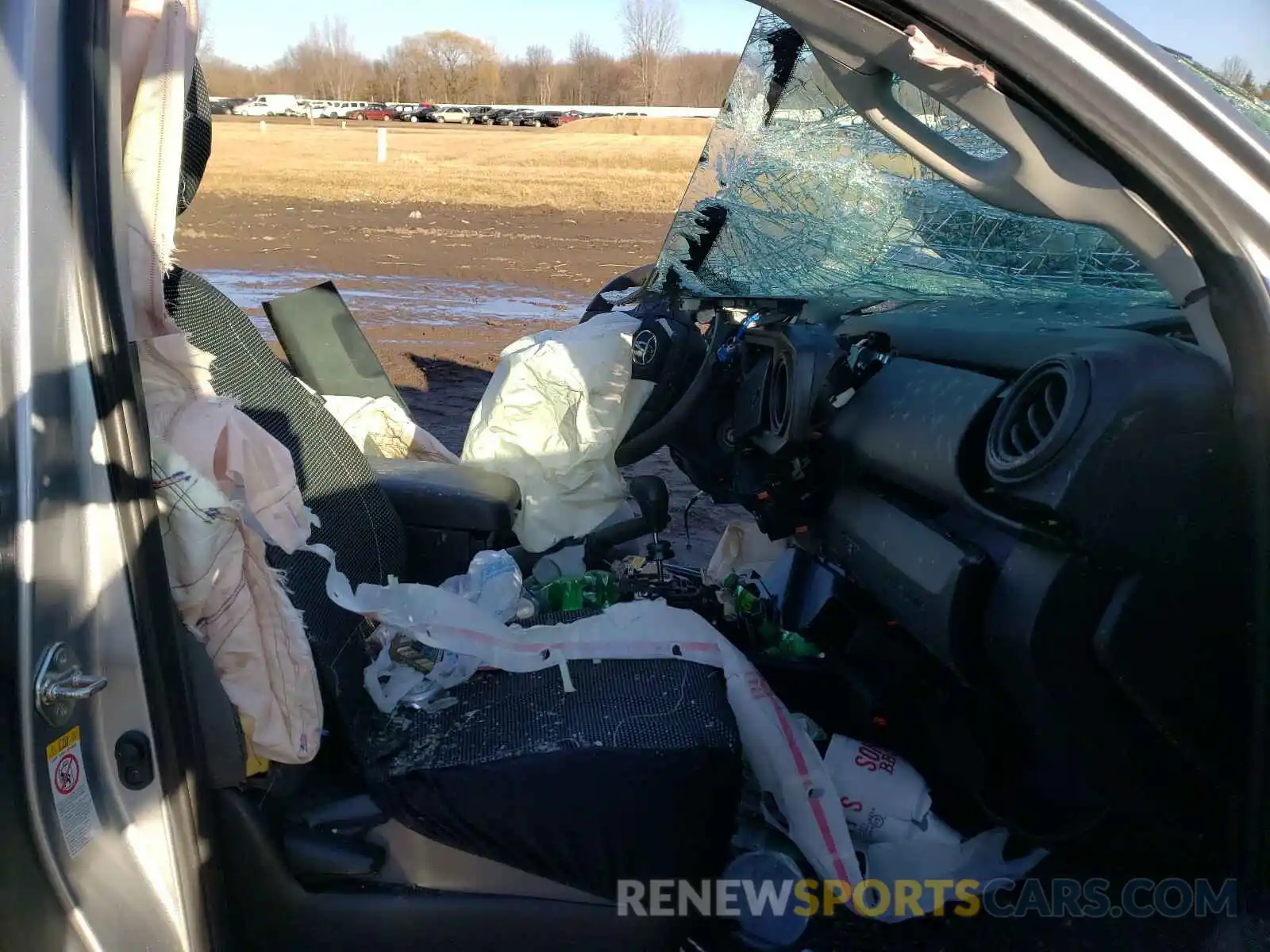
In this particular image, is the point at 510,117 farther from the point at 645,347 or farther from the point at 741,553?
the point at 741,553

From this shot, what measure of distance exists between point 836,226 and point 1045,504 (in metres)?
1.33

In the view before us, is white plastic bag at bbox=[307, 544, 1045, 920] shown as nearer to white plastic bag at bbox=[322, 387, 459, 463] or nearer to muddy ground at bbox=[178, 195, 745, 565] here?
white plastic bag at bbox=[322, 387, 459, 463]

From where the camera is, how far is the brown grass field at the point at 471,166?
17.6m

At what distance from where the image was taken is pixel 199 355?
5.19ft

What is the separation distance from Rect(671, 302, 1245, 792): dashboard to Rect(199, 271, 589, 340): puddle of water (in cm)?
695

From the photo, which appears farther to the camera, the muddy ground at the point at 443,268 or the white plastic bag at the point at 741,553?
the muddy ground at the point at 443,268

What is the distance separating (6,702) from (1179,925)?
7.17ft

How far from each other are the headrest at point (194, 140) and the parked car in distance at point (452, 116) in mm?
43133

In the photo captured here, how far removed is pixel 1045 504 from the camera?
1.36 metres

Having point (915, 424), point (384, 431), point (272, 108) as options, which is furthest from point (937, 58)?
point (272, 108)

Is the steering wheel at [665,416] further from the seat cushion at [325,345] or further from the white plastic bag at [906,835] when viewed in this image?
the white plastic bag at [906,835]

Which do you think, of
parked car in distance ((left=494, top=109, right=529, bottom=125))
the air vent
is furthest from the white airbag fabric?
parked car in distance ((left=494, top=109, right=529, bottom=125))

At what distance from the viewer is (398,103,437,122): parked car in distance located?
139 feet

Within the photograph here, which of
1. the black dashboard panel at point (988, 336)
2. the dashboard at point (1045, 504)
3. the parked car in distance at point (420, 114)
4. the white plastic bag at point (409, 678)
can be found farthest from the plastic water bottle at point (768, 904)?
the parked car in distance at point (420, 114)
